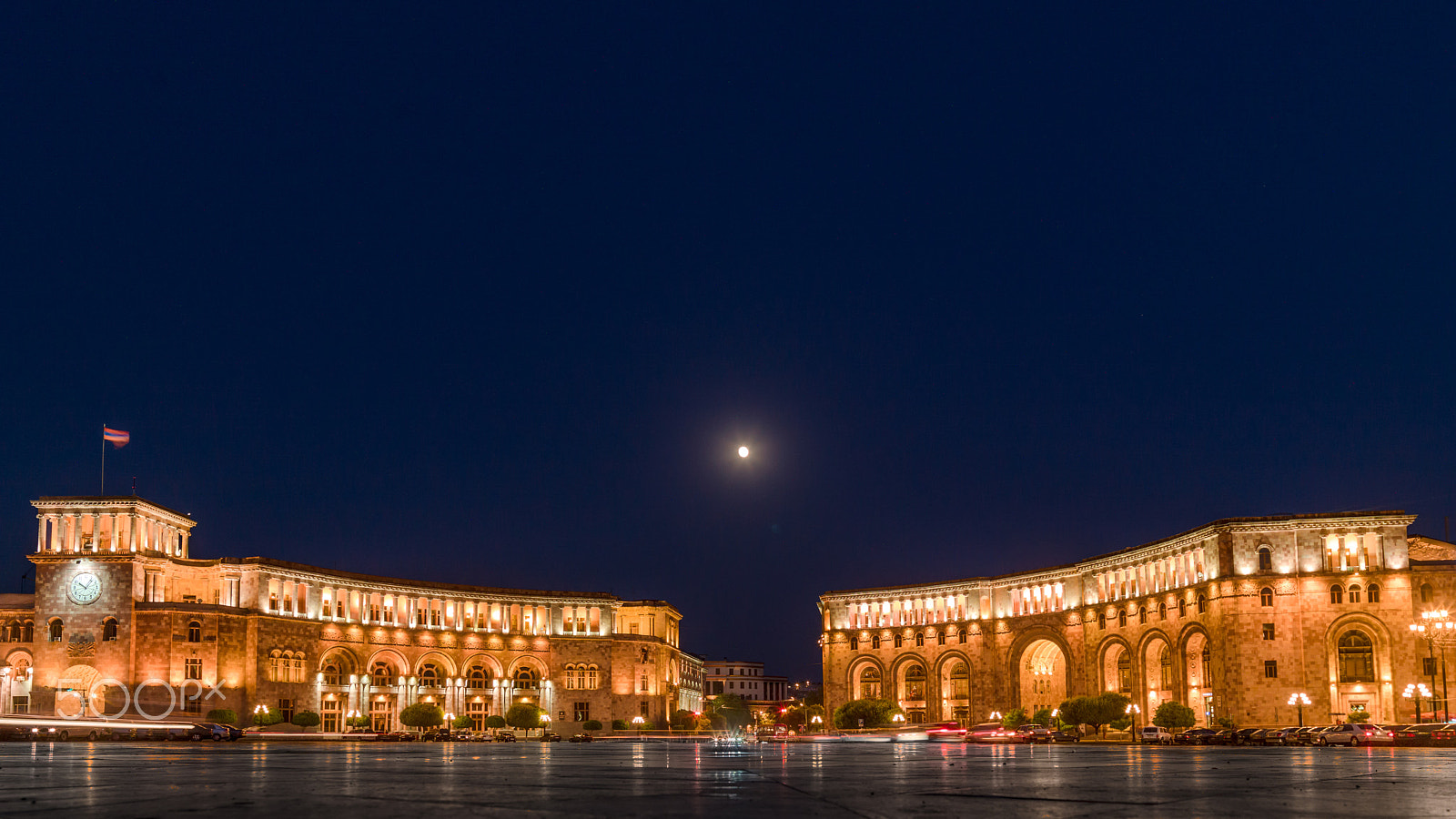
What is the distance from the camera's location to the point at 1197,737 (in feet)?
202

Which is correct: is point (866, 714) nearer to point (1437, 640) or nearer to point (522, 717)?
point (522, 717)

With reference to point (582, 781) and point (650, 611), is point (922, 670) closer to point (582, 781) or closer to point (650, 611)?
point (650, 611)

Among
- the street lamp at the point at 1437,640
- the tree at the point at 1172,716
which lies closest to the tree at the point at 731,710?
the tree at the point at 1172,716

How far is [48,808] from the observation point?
1196 centimetres

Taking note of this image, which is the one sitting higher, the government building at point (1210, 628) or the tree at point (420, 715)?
the government building at point (1210, 628)

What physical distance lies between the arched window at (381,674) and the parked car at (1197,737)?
63.1 metres

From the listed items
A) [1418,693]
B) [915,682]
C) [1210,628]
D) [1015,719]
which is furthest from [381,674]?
[1418,693]

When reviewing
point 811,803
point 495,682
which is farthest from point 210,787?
point 495,682

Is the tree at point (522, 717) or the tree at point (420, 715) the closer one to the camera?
the tree at point (420, 715)

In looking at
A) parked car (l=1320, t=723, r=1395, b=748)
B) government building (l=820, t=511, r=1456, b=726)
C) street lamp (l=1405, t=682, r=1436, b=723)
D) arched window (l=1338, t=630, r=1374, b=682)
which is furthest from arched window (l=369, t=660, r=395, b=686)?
street lamp (l=1405, t=682, r=1436, b=723)

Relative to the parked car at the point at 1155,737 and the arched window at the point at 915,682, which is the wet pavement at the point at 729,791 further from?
the arched window at the point at 915,682

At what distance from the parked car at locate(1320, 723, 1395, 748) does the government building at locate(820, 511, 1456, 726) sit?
20.5 m

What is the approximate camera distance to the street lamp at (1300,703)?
70050mm

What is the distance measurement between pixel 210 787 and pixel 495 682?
307 ft
